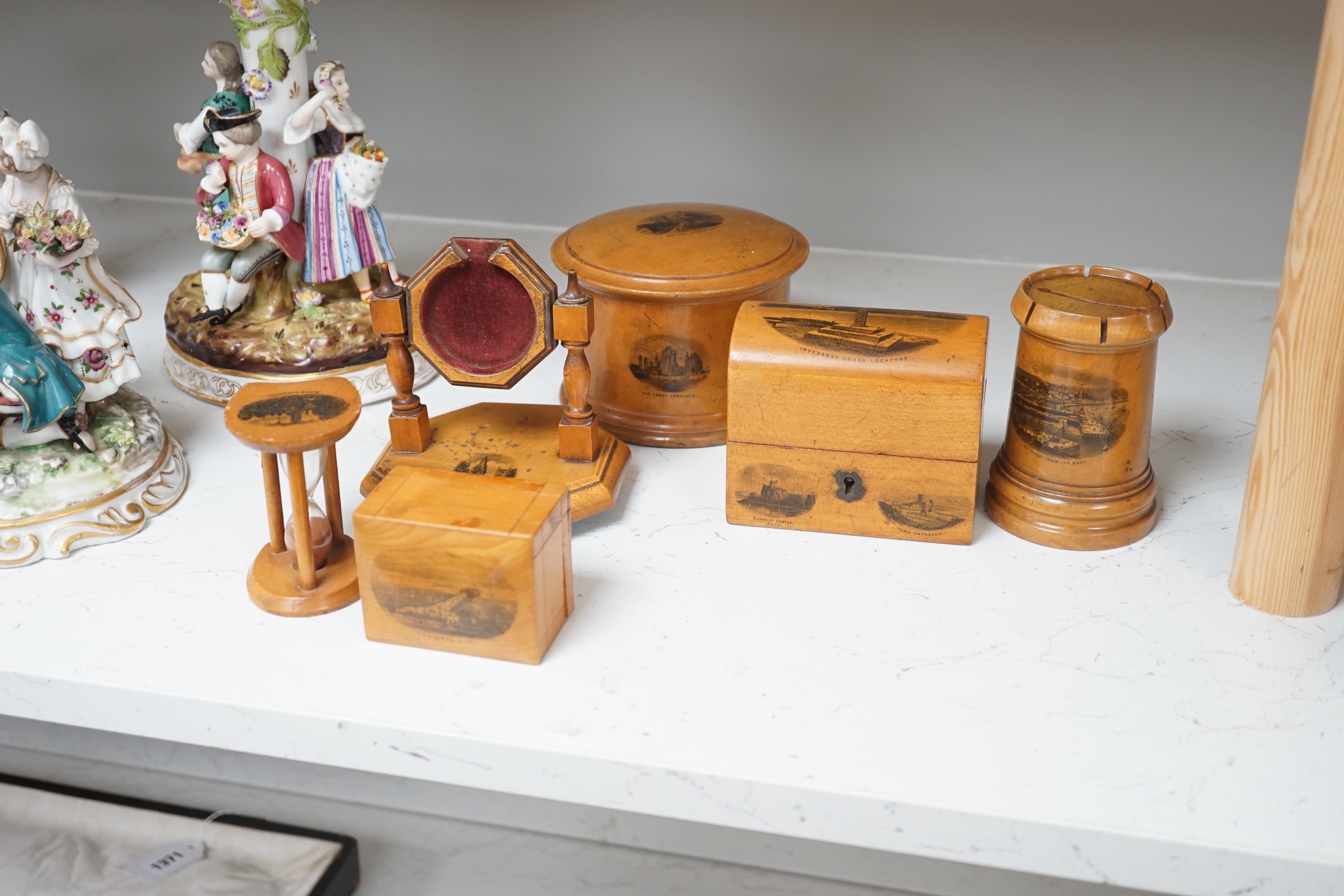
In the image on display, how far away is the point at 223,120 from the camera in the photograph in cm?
118

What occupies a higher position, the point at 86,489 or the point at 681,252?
the point at 681,252

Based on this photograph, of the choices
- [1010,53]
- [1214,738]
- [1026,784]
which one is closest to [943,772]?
[1026,784]

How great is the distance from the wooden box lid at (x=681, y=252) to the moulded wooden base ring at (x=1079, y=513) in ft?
1.00

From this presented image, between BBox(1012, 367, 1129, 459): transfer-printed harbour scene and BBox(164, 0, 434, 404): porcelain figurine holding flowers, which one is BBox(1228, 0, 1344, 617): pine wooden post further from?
BBox(164, 0, 434, 404): porcelain figurine holding flowers

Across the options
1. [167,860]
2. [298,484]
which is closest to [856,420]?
[298,484]

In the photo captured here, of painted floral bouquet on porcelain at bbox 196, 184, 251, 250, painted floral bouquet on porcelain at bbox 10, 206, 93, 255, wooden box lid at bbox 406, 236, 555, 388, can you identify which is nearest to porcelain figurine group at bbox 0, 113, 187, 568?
painted floral bouquet on porcelain at bbox 10, 206, 93, 255

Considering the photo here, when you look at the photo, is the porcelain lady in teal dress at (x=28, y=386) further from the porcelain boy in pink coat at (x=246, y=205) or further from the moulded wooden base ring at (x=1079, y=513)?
the moulded wooden base ring at (x=1079, y=513)

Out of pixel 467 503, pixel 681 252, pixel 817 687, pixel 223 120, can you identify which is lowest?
pixel 817 687

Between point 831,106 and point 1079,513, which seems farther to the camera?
point 831,106

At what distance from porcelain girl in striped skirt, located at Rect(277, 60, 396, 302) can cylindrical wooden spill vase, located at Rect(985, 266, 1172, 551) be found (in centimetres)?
65

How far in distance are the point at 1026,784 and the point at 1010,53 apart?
3.49 feet

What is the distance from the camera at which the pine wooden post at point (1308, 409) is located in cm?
84

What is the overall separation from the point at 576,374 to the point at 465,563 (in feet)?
0.81

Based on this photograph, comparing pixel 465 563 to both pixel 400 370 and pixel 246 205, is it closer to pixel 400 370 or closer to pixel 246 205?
pixel 400 370
